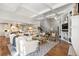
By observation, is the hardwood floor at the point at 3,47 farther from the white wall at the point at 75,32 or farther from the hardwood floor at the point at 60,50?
the white wall at the point at 75,32

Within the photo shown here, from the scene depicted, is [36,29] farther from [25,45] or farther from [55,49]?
[55,49]

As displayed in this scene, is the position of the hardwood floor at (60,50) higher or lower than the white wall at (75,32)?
lower

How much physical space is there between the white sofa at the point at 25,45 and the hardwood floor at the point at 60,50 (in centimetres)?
24

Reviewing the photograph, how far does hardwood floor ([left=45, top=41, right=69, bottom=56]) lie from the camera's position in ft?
5.64

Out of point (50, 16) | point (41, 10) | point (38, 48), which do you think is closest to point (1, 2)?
point (41, 10)

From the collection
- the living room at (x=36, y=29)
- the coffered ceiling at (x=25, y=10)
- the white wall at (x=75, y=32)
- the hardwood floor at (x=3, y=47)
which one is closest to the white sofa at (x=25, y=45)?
the living room at (x=36, y=29)

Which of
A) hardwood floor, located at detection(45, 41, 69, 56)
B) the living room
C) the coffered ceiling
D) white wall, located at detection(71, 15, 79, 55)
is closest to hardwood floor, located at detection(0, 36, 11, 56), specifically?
the living room

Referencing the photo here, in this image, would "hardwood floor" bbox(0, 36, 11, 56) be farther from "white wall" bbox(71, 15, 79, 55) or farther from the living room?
"white wall" bbox(71, 15, 79, 55)

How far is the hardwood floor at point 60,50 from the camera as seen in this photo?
1.72 m

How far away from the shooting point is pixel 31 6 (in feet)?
5.57

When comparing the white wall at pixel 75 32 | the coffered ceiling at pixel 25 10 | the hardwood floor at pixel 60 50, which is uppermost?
Answer: the coffered ceiling at pixel 25 10

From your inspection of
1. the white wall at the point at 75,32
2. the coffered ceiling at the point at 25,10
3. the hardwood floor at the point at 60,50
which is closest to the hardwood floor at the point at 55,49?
the hardwood floor at the point at 60,50

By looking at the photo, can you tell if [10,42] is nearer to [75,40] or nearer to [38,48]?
[38,48]

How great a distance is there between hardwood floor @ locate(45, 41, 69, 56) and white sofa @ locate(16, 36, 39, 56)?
0.24m
